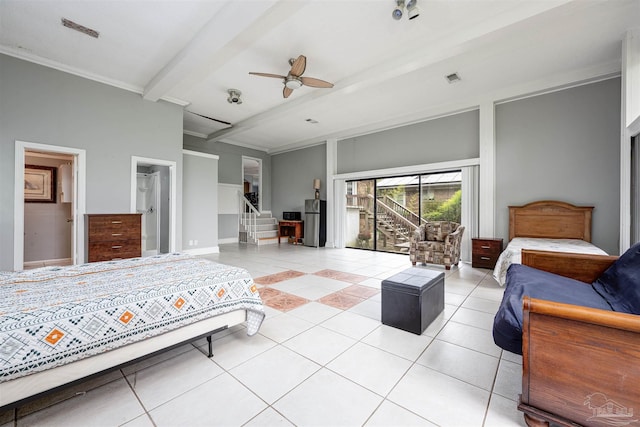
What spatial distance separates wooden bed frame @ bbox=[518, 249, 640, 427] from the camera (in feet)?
3.74

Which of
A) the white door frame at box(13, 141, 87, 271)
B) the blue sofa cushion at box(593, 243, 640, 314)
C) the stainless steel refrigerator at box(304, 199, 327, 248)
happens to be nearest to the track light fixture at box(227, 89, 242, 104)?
the white door frame at box(13, 141, 87, 271)

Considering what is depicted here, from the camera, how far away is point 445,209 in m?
6.54

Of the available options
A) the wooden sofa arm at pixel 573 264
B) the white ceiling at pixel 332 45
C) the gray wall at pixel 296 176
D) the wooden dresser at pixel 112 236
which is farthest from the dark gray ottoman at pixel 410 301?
the gray wall at pixel 296 176

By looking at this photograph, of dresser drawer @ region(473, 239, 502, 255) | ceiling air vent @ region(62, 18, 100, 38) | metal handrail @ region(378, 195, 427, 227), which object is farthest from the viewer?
metal handrail @ region(378, 195, 427, 227)

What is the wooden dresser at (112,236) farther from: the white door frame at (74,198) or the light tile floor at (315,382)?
the light tile floor at (315,382)

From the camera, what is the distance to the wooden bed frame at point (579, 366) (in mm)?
1139

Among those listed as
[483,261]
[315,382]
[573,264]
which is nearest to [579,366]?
[315,382]

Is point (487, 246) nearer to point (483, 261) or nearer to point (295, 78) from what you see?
point (483, 261)

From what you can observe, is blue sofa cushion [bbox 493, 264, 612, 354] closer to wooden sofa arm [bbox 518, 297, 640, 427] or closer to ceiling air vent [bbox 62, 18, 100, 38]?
wooden sofa arm [bbox 518, 297, 640, 427]

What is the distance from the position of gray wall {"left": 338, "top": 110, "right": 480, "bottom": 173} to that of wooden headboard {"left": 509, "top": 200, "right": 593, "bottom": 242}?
58.4 inches

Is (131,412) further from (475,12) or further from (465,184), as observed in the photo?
(465,184)

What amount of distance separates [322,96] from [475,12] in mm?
2629

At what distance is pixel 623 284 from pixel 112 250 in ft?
19.9

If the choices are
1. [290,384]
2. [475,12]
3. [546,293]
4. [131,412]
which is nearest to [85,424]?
[131,412]
